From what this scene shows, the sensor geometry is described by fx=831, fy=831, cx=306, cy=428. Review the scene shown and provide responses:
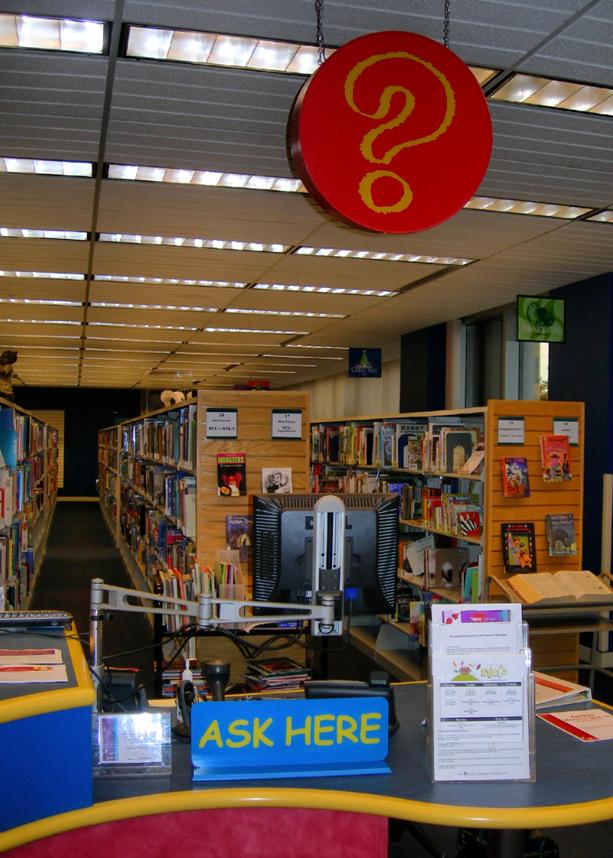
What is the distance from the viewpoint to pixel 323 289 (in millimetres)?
7824

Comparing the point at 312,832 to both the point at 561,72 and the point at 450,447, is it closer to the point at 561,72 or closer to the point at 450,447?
the point at 561,72

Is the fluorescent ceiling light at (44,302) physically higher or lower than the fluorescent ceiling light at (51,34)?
higher

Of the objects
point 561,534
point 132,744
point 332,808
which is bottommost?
point 332,808

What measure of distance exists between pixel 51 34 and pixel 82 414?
22.6 metres

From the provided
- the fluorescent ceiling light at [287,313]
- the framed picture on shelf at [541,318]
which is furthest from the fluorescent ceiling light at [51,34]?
the fluorescent ceiling light at [287,313]

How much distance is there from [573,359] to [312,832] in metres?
5.71

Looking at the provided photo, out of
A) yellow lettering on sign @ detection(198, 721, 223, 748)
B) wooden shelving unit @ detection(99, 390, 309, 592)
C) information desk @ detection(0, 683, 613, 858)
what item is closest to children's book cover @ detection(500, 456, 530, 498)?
wooden shelving unit @ detection(99, 390, 309, 592)

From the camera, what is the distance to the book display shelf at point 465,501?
211 inches

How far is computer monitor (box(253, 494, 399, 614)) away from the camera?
9.21ft

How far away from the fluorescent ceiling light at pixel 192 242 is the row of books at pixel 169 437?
1.21 metres

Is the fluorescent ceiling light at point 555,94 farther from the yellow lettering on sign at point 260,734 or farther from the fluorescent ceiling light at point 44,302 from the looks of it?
the fluorescent ceiling light at point 44,302

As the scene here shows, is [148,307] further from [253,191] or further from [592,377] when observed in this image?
[592,377]

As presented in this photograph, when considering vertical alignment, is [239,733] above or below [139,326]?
below

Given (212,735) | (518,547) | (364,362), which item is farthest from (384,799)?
(364,362)
